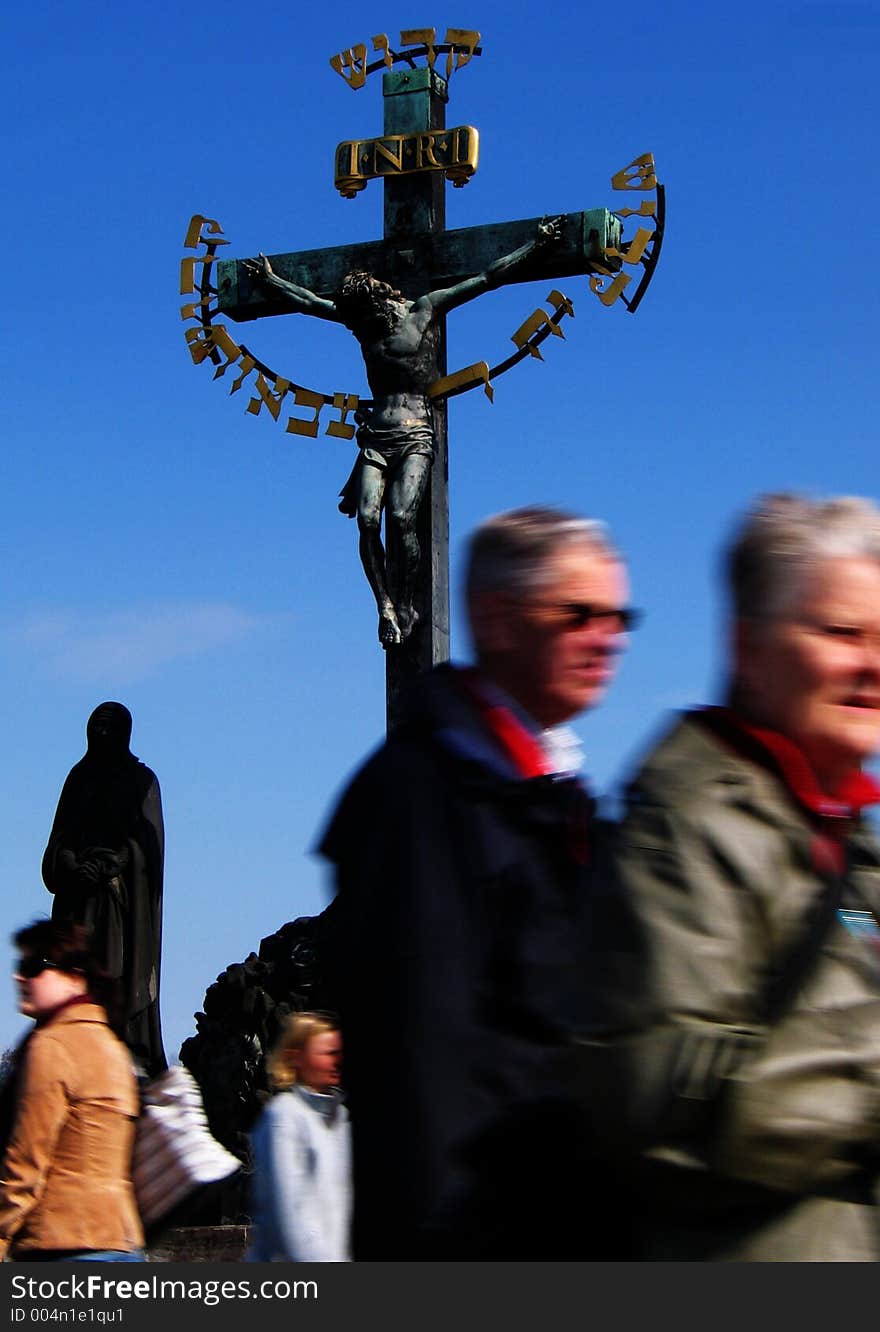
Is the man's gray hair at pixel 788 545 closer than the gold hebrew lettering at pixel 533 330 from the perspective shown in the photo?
Yes

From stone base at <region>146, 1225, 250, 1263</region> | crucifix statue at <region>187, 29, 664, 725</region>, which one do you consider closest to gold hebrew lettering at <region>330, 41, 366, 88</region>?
crucifix statue at <region>187, 29, 664, 725</region>

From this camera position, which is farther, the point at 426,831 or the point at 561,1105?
the point at 426,831

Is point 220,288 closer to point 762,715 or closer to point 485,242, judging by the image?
point 485,242

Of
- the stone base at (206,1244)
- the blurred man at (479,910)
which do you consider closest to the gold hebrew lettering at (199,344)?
the stone base at (206,1244)

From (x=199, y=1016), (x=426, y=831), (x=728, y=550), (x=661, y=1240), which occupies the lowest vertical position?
(x=199, y=1016)

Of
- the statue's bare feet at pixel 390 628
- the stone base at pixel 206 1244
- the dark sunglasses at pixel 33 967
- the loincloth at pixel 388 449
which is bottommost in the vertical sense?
the stone base at pixel 206 1244

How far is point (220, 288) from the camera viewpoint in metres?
10.4

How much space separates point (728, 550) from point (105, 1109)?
2518mm

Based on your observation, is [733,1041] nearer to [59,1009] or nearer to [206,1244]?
[59,1009]

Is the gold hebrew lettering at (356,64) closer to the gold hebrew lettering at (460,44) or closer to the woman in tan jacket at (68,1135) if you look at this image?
the gold hebrew lettering at (460,44)

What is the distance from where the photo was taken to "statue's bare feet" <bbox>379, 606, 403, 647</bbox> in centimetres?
952

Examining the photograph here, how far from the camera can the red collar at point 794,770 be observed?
5.10 ft

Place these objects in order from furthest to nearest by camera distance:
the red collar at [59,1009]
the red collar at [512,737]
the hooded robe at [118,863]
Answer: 1. the hooded robe at [118,863]
2. the red collar at [59,1009]
3. the red collar at [512,737]

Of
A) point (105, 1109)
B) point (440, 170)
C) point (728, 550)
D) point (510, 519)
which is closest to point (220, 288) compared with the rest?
point (440, 170)
